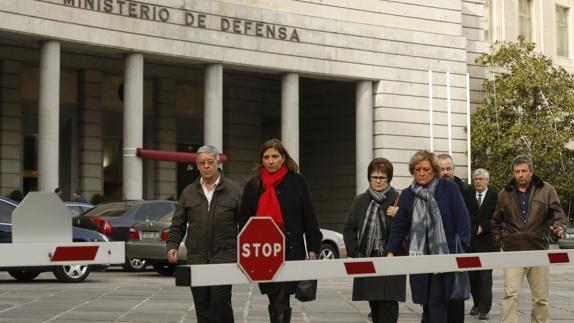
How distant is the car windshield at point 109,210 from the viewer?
23047mm

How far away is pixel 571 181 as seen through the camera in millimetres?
44438

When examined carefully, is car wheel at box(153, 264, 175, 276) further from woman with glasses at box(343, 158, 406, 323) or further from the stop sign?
the stop sign

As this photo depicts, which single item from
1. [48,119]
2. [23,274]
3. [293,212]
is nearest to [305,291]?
[293,212]

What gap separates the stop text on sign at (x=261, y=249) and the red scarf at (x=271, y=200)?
92.8 inches

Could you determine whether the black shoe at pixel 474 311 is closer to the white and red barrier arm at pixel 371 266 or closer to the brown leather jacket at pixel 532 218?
the brown leather jacket at pixel 532 218

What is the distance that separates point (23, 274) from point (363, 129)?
22.9 m

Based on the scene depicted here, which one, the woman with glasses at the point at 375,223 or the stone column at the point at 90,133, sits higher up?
the stone column at the point at 90,133

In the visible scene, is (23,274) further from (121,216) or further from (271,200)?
(271,200)

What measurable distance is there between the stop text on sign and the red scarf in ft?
7.73

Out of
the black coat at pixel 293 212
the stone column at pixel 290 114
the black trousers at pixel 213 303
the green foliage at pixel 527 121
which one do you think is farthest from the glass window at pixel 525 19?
the black trousers at pixel 213 303

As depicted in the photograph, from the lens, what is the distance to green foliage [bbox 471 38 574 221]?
1722 inches

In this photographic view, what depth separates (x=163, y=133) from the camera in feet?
138

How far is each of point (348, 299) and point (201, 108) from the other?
28067mm

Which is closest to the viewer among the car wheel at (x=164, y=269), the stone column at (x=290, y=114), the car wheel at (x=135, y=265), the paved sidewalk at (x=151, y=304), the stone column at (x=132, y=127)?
the paved sidewalk at (x=151, y=304)
